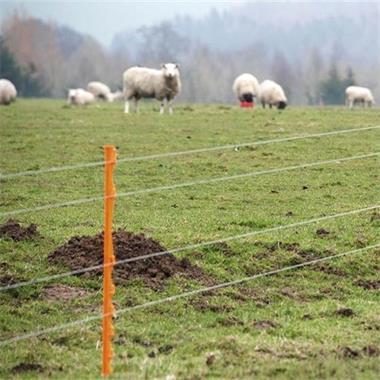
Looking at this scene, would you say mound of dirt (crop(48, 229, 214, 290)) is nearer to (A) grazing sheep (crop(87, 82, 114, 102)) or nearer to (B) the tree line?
(A) grazing sheep (crop(87, 82, 114, 102))

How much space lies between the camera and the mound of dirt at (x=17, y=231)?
1180cm

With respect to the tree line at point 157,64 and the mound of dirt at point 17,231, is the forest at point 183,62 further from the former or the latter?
the mound of dirt at point 17,231

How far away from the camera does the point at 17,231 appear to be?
470 inches

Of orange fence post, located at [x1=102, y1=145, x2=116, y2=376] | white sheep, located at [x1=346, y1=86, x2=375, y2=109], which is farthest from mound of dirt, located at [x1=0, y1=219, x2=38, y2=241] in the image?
white sheep, located at [x1=346, y1=86, x2=375, y2=109]

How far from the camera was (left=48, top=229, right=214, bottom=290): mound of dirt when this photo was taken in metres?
10.6

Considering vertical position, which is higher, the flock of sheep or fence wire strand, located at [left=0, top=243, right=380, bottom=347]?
the flock of sheep

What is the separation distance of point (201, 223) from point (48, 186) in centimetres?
426

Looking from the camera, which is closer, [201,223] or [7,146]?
[201,223]

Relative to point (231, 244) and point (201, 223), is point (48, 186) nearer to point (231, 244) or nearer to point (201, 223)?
point (201, 223)

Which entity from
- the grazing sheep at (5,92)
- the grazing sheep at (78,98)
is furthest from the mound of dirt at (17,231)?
the grazing sheep at (78,98)

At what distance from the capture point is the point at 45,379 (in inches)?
304

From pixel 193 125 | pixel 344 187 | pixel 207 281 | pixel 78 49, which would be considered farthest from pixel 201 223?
pixel 78 49

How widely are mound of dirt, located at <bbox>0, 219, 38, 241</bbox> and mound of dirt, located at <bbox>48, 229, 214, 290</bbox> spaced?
77 cm

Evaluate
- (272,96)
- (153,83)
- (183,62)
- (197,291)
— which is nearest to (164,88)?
(153,83)
